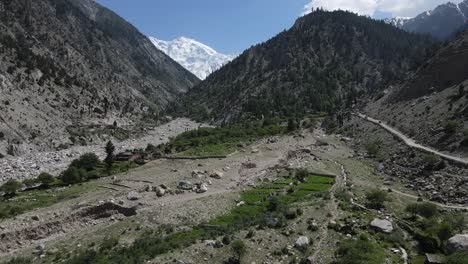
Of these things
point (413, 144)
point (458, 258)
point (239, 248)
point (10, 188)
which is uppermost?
point (413, 144)

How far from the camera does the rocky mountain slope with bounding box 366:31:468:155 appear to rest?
2328 inches

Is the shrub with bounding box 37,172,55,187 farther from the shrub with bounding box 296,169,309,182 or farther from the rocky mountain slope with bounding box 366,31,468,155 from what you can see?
the rocky mountain slope with bounding box 366,31,468,155

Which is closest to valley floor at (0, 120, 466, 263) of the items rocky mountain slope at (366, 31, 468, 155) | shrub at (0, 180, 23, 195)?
shrub at (0, 180, 23, 195)

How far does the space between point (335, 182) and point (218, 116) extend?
144 metres

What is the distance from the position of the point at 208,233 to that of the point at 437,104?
6144 centimetres

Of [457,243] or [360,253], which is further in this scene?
[457,243]

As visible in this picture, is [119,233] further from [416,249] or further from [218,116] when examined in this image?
[218,116]

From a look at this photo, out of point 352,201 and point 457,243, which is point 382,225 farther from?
point 352,201

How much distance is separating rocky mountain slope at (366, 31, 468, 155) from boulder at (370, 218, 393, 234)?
85.9 ft

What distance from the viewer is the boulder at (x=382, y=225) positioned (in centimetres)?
3136

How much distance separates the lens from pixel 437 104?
77.9 m

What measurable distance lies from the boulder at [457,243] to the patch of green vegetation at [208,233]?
11742mm

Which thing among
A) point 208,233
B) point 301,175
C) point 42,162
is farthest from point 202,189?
point 42,162

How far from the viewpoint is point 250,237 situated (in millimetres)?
31203
